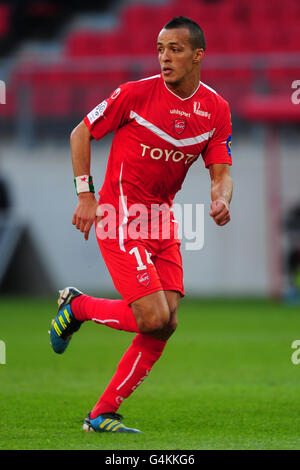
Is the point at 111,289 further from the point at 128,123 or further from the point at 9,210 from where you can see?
the point at 128,123

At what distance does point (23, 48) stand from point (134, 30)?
9.17ft

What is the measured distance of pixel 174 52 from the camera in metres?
4.62

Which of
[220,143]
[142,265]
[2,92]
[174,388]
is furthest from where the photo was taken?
[2,92]

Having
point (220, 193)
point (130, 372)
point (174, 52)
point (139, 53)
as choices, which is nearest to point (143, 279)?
point (130, 372)

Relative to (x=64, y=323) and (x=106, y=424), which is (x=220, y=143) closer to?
(x=64, y=323)

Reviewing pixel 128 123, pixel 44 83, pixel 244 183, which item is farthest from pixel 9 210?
pixel 128 123

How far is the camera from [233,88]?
14523mm

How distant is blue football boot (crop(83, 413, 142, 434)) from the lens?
4547 millimetres

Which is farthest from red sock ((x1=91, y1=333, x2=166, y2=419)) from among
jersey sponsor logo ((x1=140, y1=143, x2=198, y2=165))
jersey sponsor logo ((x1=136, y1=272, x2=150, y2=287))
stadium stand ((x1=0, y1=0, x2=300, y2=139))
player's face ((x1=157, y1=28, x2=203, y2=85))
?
stadium stand ((x1=0, y1=0, x2=300, y2=139))

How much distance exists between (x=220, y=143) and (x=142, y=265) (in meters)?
0.84

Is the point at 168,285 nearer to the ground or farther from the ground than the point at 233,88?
nearer to the ground

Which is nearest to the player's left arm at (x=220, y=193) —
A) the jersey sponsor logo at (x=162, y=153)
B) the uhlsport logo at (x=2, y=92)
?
the jersey sponsor logo at (x=162, y=153)

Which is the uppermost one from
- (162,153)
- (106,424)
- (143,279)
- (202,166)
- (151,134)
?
(202,166)

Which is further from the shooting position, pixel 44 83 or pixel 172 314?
pixel 44 83
